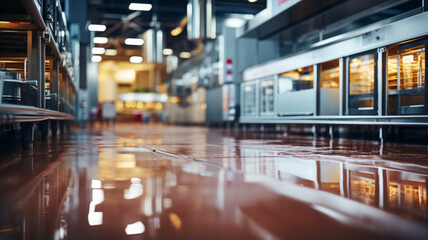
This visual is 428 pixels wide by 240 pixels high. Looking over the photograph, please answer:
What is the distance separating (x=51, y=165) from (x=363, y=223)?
2013mm

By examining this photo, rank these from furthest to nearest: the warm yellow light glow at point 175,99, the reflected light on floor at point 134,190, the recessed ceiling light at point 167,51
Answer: the recessed ceiling light at point 167,51 → the warm yellow light glow at point 175,99 → the reflected light on floor at point 134,190

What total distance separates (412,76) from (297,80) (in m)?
3.15

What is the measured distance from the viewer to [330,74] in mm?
6945

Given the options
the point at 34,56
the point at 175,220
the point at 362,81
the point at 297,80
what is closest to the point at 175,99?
the point at 297,80

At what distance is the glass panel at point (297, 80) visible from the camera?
740cm

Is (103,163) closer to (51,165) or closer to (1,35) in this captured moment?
(51,165)

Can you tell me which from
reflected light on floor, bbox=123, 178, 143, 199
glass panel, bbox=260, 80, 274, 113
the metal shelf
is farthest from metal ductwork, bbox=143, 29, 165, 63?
reflected light on floor, bbox=123, 178, 143, 199

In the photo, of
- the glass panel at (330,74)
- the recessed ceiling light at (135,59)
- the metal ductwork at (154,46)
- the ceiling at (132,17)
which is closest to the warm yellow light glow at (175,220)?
the glass panel at (330,74)

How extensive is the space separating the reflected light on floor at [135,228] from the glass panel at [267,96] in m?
8.22

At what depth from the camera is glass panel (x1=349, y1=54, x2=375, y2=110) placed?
572 cm

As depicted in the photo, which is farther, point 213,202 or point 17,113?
point 17,113

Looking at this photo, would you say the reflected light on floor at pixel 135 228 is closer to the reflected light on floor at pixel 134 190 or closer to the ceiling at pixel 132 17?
the reflected light on floor at pixel 134 190

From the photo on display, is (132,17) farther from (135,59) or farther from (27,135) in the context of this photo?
(27,135)

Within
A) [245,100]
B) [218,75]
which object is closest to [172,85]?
[218,75]
